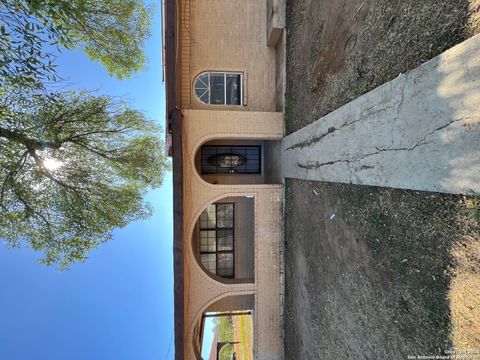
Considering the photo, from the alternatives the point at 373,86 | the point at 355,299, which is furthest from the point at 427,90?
the point at 355,299

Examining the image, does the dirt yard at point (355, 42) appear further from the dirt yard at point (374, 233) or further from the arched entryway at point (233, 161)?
the arched entryway at point (233, 161)

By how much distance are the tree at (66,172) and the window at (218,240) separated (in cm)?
204

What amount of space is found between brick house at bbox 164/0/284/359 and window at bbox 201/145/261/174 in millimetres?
913

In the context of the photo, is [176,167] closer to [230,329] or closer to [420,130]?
[420,130]

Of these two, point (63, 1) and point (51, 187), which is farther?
point (51, 187)

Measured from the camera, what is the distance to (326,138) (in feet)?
16.0

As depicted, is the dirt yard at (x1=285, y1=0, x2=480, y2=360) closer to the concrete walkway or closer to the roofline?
the concrete walkway

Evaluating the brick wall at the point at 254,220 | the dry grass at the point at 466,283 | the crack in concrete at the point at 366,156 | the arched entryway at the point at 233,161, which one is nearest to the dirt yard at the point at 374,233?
the dry grass at the point at 466,283

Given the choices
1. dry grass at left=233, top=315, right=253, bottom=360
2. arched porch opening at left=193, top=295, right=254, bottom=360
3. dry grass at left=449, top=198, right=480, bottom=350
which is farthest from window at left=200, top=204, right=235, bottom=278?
dry grass at left=233, top=315, right=253, bottom=360

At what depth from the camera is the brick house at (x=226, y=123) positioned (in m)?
6.76

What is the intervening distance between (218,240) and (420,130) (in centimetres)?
734

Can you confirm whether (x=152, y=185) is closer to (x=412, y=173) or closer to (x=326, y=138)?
(x=326, y=138)

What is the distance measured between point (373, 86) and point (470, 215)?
199cm

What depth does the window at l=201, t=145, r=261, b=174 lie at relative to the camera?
9039 millimetres
